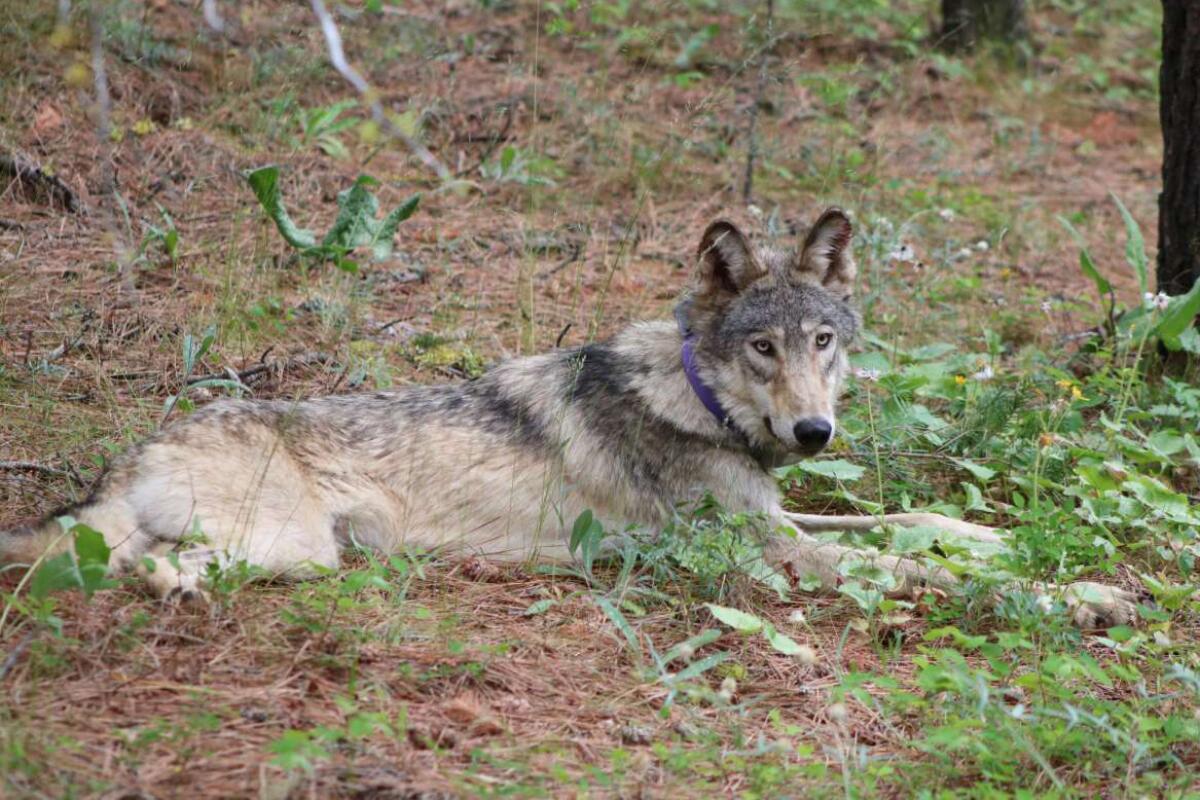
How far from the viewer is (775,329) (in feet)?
15.6

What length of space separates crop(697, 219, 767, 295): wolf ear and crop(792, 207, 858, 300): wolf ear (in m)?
0.22

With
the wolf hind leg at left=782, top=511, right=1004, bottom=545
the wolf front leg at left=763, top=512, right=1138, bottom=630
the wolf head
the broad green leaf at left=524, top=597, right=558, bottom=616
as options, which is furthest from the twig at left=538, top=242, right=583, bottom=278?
the broad green leaf at left=524, top=597, right=558, bottom=616

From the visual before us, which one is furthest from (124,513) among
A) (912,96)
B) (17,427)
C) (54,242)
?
(912,96)

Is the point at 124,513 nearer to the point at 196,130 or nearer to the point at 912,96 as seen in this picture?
the point at 196,130

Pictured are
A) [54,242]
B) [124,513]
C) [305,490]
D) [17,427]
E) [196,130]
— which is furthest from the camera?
[196,130]

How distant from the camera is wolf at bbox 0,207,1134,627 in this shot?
4605 mm

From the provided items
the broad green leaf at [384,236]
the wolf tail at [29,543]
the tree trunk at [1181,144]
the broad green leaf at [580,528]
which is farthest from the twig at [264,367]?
the tree trunk at [1181,144]

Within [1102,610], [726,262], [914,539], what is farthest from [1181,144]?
[914,539]

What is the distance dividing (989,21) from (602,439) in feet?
30.8

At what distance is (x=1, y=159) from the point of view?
713 centimetres

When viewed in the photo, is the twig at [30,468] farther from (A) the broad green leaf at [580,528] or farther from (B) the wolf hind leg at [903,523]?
(B) the wolf hind leg at [903,523]

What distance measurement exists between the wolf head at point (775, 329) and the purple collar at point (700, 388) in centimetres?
2

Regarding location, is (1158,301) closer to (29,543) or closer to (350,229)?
(350,229)

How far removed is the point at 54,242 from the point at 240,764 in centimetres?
490
